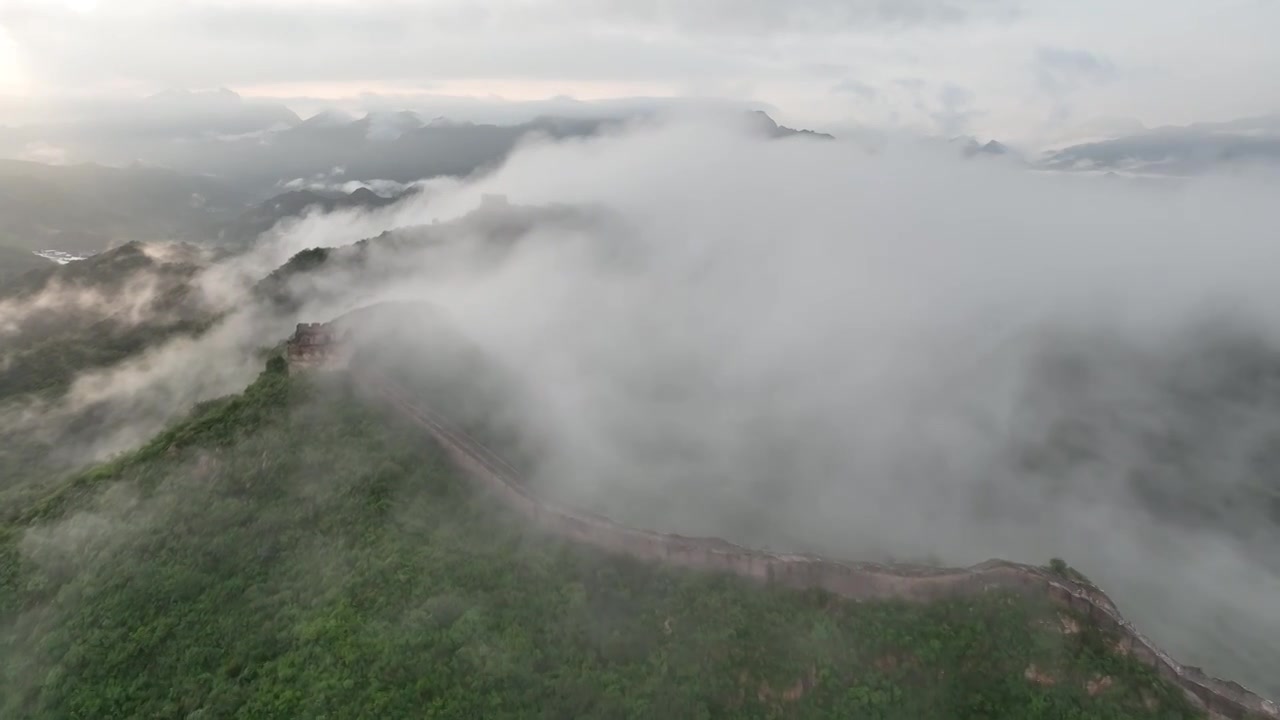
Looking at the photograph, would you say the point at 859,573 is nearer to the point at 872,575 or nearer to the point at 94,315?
the point at 872,575

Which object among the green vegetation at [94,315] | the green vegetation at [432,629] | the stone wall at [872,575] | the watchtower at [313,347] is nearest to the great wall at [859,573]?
the stone wall at [872,575]

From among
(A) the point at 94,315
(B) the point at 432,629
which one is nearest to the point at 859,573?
(B) the point at 432,629

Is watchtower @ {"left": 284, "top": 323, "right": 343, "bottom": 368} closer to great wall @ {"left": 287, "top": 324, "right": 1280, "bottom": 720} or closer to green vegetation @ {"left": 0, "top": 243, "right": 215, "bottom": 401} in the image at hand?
great wall @ {"left": 287, "top": 324, "right": 1280, "bottom": 720}

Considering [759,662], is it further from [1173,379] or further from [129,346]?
[1173,379]

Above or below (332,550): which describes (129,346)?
below

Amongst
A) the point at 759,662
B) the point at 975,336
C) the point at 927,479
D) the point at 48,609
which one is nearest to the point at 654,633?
the point at 759,662

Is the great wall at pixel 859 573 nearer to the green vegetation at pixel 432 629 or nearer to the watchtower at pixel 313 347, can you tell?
the green vegetation at pixel 432 629

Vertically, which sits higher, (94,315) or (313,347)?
(313,347)
